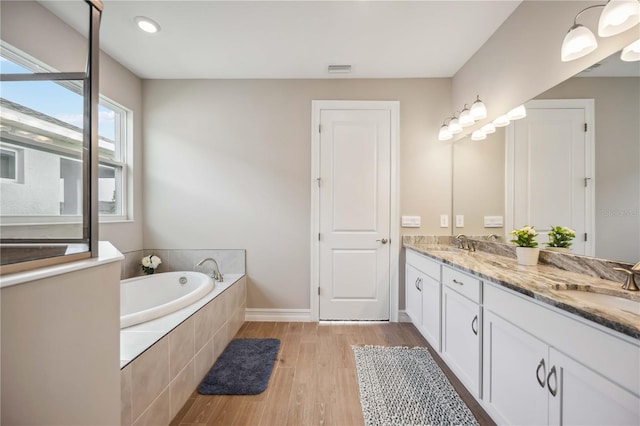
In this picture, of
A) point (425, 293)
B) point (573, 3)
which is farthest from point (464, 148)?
point (425, 293)

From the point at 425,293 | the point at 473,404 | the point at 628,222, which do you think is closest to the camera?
the point at 628,222

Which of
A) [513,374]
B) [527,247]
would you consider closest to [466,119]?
[527,247]

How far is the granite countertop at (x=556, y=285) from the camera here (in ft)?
2.56

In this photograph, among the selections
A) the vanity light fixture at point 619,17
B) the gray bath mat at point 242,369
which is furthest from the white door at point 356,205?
the vanity light fixture at point 619,17

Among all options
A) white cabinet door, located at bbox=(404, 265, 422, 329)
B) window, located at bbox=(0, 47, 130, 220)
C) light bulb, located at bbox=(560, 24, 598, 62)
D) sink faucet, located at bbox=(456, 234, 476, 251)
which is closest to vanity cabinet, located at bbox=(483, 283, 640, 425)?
white cabinet door, located at bbox=(404, 265, 422, 329)

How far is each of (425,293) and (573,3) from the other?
81.4 inches

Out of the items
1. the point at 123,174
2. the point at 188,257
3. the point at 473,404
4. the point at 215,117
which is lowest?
the point at 473,404

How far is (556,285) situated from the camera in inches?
45.1

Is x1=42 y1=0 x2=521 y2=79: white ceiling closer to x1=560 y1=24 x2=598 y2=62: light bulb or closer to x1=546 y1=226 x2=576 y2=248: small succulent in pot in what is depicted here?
x1=560 y1=24 x2=598 y2=62: light bulb

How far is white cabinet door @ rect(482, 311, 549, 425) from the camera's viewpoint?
1.03 metres

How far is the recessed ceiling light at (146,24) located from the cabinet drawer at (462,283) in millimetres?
2869

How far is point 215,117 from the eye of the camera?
2721 millimetres

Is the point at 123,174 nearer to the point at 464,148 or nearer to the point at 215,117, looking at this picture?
the point at 215,117

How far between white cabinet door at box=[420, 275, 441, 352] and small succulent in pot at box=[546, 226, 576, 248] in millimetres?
743
